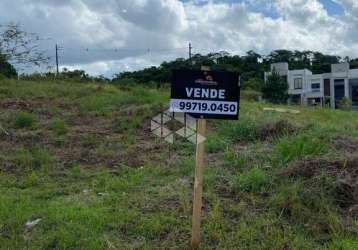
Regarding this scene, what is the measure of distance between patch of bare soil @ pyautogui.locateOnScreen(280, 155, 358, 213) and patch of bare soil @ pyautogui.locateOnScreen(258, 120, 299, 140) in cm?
195

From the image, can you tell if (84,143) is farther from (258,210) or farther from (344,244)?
(344,244)

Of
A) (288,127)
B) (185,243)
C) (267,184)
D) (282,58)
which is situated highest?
(282,58)

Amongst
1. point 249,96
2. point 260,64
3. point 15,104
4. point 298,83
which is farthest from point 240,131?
point 260,64

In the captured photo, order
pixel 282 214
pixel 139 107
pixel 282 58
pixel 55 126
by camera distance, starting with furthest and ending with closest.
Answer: pixel 282 58 → pixel 139 107 → pixel 55 126 → pixel 282 214

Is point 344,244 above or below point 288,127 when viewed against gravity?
below

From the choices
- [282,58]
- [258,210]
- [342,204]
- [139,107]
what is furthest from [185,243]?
[282,58]

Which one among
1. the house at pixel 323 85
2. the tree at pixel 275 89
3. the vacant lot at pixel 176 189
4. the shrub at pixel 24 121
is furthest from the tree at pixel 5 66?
the house at pixel 323 85

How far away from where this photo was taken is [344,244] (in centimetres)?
319

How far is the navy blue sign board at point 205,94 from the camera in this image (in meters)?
3.12

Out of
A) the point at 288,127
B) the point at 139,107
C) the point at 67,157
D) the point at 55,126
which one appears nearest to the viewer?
the point at 67,157

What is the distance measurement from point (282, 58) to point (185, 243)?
64.6 meters

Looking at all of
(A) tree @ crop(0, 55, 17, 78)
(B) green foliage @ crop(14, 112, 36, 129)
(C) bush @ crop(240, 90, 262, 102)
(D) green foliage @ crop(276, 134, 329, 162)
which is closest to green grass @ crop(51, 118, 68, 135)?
(B) green foliage @ crop(14, 112, 36, 129)

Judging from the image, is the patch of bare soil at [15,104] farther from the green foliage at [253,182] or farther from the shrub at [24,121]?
the green foliage at [253,182]

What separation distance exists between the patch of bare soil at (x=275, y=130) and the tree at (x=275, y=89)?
31.4 m
